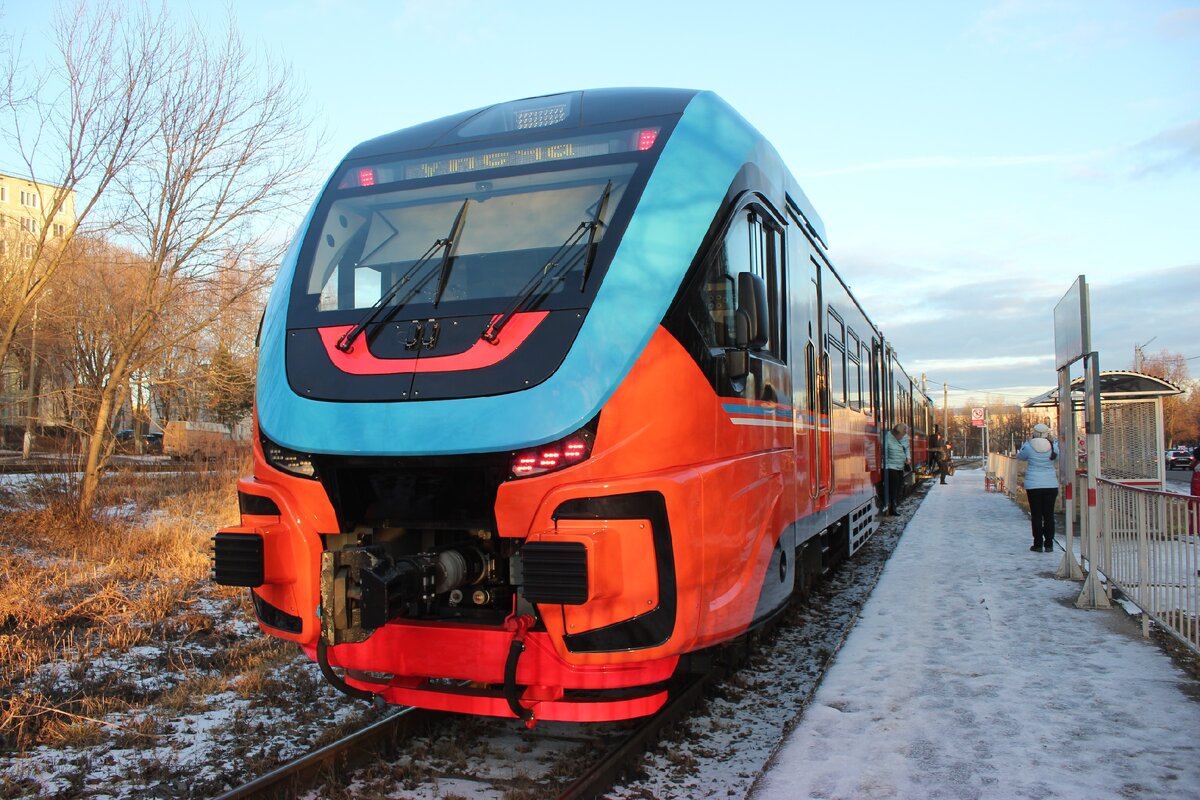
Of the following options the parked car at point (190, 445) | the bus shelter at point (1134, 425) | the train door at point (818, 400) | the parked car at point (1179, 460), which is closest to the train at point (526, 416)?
the train door at point (818, 400)

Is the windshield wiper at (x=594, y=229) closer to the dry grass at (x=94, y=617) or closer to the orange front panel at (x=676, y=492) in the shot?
the orange front panel at (x=676, y=492)

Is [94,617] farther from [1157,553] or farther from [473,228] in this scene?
[1157,553]

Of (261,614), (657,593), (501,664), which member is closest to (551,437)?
(657,593)

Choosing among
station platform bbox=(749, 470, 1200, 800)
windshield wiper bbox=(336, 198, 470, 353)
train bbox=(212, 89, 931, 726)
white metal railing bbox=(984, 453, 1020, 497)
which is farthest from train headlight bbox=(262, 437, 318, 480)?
white metal railing bbox=(984, 453, 1020, 497)

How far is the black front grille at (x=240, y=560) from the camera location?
4.04 metres

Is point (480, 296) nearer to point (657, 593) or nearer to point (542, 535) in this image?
point (542, 535)

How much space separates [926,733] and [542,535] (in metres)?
2.47

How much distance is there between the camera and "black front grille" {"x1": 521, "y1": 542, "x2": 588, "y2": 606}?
349 centimetres

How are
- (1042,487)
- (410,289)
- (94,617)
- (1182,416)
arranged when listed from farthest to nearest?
1. (1182,416)
2. (1042,487)
3. (94,617)
4. (410,289)

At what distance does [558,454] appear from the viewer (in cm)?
370

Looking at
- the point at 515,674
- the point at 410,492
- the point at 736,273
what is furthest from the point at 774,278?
the point at 515,674

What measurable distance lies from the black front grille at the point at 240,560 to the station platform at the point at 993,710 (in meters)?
2.45

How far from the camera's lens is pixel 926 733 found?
15.2 feet

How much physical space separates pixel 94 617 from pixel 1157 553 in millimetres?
8381
